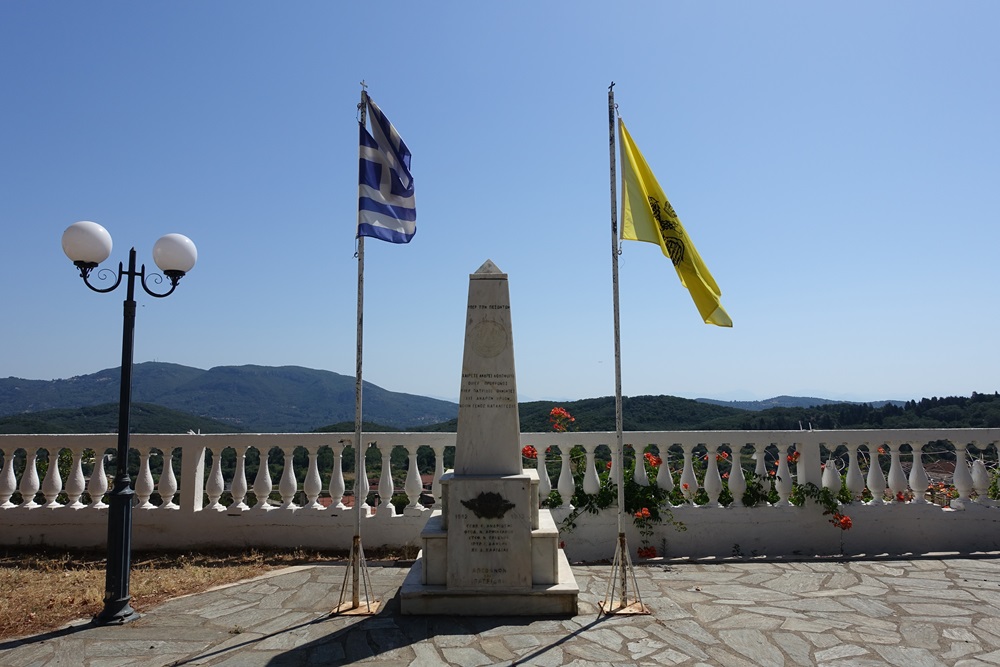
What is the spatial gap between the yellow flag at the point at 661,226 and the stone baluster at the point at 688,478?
249cm

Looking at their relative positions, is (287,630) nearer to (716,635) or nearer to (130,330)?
(130,330)

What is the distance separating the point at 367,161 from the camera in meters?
5.71

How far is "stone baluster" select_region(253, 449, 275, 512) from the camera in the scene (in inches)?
304

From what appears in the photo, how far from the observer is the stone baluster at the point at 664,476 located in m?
7.59

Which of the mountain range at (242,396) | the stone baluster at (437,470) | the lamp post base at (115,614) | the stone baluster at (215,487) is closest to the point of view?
the lamp post base at (115,614)

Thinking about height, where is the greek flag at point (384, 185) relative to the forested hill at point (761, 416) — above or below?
above

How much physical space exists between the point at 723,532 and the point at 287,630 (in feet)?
16.6

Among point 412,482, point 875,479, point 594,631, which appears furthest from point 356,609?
point 875,479

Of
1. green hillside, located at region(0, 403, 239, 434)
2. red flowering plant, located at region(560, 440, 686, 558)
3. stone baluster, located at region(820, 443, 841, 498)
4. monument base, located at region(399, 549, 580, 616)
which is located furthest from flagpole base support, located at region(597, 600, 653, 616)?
green hillside, located at region(0, 403, 239, 434)

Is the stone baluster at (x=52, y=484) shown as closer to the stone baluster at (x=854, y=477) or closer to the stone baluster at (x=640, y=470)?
the stone baluster at (x=640, y=470)

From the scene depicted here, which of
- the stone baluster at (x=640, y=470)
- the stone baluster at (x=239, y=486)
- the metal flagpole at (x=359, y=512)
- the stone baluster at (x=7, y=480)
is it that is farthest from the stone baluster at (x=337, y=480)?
the stone baluster at (x=7, y=480)

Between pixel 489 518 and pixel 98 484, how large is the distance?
5612 mm

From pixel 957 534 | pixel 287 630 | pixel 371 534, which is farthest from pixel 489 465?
pixel 957 534

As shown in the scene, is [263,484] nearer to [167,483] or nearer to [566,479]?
[167,483]
